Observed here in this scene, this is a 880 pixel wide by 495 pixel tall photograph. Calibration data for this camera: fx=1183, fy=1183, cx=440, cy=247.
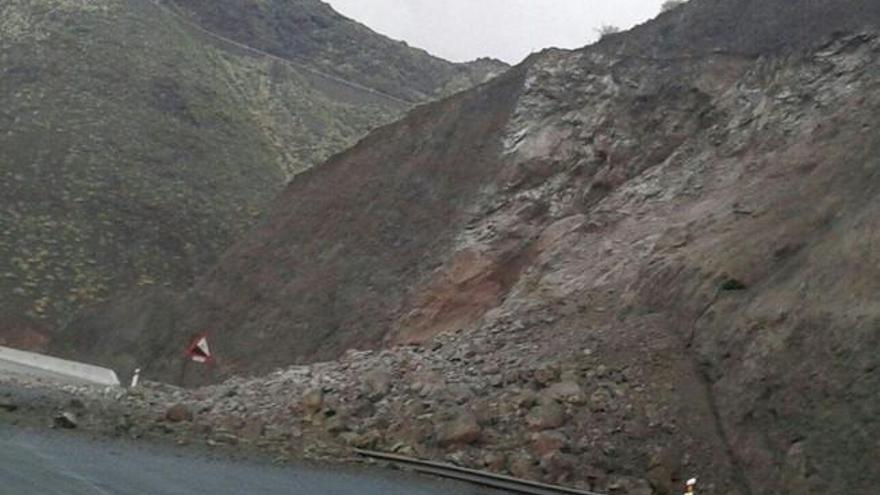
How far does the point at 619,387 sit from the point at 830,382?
135 inches

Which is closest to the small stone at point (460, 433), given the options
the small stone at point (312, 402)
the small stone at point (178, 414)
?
the small stone at point (312, 402)

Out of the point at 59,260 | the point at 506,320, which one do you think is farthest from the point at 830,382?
the point at 59,260

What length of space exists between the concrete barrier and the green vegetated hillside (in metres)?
35.1

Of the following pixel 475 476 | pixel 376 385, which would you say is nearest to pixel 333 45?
pixel 376 385

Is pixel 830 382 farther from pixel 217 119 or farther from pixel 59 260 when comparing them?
pixel 217 119

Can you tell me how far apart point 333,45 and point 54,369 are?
4357cm

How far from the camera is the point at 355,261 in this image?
90.7ft

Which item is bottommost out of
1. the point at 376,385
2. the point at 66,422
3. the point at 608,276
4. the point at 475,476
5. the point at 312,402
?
the point at 475,476

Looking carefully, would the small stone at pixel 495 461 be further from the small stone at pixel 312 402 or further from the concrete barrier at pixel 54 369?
the concrete barrier at pixel 54 369

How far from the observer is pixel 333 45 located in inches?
2675

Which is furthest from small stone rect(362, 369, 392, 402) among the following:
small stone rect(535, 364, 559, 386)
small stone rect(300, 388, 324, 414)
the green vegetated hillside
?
the green vegetated hillside

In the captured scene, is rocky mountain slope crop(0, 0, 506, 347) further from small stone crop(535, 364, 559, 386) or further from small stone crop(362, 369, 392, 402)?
small stone crop(535, 364, 559, 386)

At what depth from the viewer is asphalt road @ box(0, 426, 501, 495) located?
10.3 metres

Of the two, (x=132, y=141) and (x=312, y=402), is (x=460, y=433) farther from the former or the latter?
(x=132, y=141)
